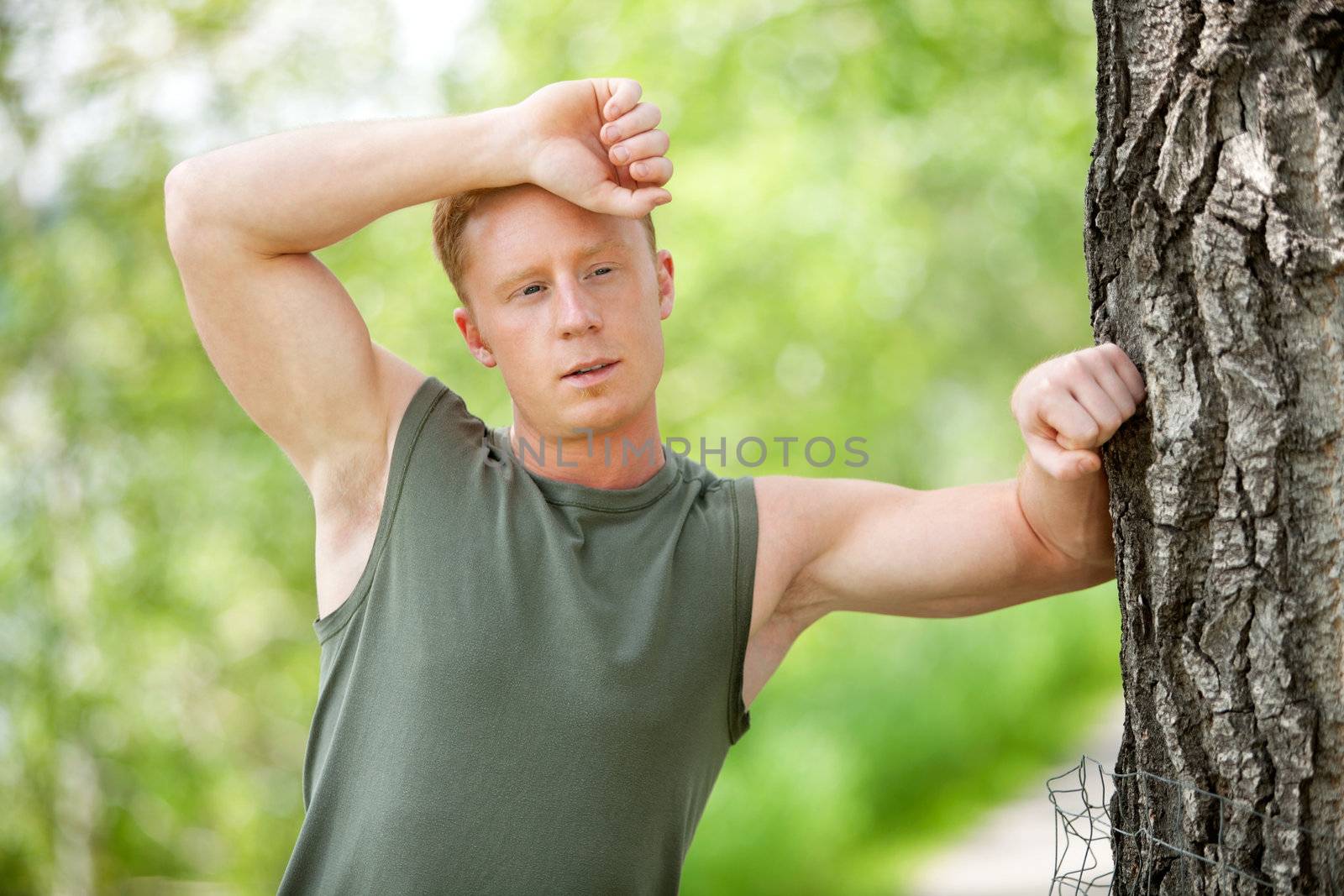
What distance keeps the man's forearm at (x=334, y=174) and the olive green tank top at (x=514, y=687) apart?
0.31 m

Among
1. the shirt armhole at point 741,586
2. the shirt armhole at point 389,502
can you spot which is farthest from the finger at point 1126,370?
the shirt armhole at point 389,502

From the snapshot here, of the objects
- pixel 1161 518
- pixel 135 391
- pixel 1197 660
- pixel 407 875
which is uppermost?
pixel 135 391

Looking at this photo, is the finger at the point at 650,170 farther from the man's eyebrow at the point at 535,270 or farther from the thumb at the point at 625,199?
the man's eyebrow at the point at 535,270

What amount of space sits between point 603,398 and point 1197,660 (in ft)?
2.90

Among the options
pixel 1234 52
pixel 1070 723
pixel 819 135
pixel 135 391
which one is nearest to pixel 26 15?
pixel 135 391

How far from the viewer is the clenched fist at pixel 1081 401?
1515mm

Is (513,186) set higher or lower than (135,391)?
lower

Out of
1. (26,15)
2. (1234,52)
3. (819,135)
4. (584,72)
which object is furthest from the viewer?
(819,135)

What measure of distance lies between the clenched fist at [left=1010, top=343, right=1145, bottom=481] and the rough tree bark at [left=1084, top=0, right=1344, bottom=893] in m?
0.03

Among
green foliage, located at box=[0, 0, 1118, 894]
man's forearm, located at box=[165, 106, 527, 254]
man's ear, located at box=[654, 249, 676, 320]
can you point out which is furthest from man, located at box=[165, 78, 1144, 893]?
green foliage, located at box=[0, 0, 1118, 894]

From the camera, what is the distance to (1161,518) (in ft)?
4.93

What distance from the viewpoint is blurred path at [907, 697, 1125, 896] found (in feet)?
16.9

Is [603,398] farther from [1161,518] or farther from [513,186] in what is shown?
[1161,518]

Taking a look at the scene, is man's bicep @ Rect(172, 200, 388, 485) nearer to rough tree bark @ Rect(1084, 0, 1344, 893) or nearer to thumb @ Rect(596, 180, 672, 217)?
thumb @ Rect(596, 180, 672, 217)
